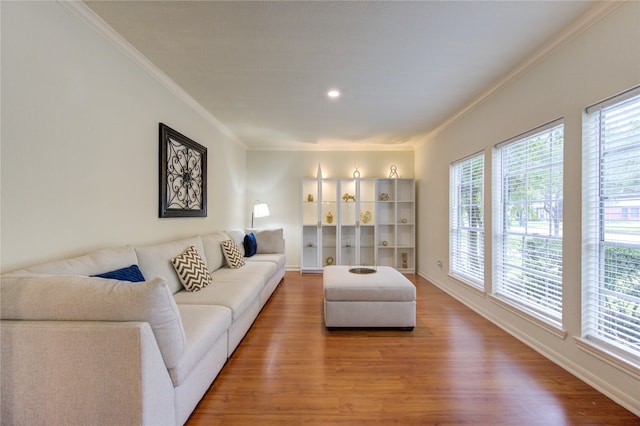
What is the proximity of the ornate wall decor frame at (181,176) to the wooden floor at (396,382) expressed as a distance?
1.65 meters

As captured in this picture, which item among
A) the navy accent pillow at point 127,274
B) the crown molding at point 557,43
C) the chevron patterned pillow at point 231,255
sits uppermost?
the crown molding at point 557,43

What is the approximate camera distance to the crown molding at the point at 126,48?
1759 mm

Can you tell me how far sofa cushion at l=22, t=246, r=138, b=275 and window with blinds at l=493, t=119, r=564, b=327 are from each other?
133 inches

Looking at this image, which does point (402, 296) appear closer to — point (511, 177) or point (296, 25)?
point (511, 177)

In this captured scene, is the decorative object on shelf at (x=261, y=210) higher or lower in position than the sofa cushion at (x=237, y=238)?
higher

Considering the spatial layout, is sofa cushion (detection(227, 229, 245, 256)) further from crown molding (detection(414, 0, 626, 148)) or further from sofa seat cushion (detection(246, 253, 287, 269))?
crown molding (detection(414, 0, 626, 148))

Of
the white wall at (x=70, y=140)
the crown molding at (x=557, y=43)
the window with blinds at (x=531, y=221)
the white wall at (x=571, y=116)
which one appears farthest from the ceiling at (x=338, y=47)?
the window with blinds at (x=531, y=221)

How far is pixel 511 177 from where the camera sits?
2.73 meters

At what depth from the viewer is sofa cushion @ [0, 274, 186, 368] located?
114 centimetres

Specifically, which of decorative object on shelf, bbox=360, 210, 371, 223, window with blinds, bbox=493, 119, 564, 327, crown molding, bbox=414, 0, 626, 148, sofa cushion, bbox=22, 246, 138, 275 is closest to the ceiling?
crown molding, bbox=414, 0, 626, 148

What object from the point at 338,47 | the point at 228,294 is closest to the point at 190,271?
the point at 228,294

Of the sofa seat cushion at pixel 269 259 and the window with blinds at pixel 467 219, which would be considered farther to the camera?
the sofa seat cushion at pixel 269 259

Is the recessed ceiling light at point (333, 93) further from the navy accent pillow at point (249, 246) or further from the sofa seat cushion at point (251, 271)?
the navy accent pillow at point (249, 246)

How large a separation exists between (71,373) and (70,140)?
1443mm
